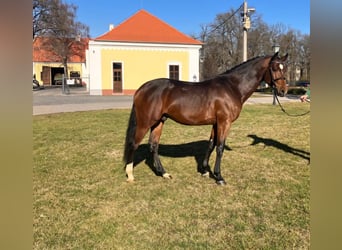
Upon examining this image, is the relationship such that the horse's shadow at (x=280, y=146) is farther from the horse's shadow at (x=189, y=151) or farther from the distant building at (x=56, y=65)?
the distant building at (x=56, y=65)

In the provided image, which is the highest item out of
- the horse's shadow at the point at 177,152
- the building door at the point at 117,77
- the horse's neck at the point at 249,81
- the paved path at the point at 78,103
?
the building door at the point at 117,77

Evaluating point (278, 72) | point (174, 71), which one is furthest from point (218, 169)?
point (174, 71)

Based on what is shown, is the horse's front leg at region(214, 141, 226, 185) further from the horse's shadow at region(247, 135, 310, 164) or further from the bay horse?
the horse's shadow at region(247, 135, 310, 164)

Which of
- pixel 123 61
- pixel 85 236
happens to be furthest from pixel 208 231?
pixel 123 61

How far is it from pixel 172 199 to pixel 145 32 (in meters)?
28.3

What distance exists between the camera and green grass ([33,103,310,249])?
3062mm

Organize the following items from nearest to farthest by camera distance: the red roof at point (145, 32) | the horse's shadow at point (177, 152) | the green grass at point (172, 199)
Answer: the green grass at point (172, 199) < the horse's shadow at point (177, 152) < the red roof at point (145, 32)

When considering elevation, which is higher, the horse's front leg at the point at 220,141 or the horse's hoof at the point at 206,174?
the horse's front leg at the point at 220,141

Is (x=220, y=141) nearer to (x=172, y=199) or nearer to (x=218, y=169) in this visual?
(x=218, y=169)

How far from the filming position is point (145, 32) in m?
30.2

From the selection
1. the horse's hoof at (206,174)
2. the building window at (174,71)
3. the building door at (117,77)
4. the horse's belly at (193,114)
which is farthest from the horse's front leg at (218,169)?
the building window at (174,71)

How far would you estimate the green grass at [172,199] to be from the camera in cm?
306

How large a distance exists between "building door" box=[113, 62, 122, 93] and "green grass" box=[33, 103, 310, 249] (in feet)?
70.0
